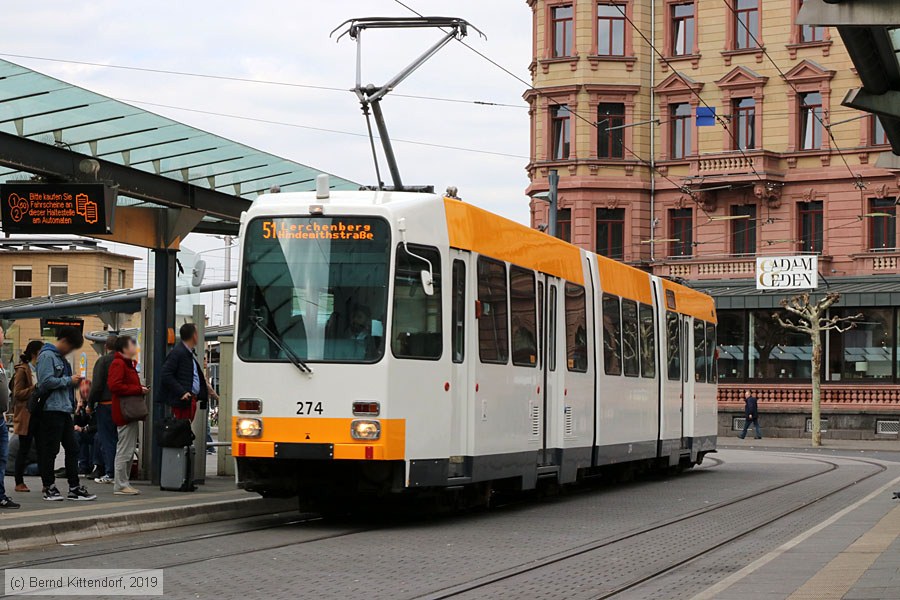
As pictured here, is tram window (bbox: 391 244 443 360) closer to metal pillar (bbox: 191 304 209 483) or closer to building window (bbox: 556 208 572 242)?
metal pillar (bbox: 191 304 209 483)

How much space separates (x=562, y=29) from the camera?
2235 inches

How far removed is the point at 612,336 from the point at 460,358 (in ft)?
20.8

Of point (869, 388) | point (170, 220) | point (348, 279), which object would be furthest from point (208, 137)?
point (869, 388)

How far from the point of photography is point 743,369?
5366 cm

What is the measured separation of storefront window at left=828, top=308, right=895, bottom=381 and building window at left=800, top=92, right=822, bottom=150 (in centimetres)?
649

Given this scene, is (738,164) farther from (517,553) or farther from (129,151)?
(517,553)

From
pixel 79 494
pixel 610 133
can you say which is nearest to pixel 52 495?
pixel 79 494

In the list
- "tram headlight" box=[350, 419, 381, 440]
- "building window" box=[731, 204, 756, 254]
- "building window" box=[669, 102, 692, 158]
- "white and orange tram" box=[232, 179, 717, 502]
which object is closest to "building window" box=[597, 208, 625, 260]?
"building window" box=[669, 102, 692, 158]

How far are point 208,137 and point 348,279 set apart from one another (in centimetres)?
465

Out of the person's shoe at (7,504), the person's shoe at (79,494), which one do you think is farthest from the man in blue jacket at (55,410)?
the person's shoe at (7,504)

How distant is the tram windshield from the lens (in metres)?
14.3

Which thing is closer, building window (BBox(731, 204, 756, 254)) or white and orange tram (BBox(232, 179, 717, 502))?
white and orange tram (BBox(232, 179, 717, 502))

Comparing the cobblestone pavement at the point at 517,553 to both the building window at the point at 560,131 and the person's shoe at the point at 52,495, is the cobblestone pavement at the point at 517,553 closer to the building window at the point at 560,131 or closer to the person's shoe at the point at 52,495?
the person's shoe at the point at 52,495

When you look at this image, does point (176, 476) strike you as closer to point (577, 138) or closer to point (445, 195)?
point (445, 195)
